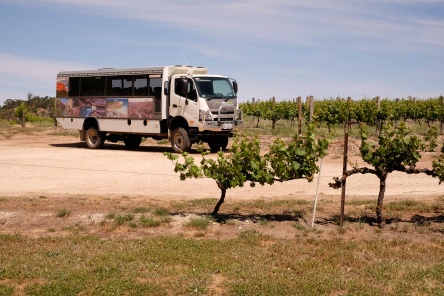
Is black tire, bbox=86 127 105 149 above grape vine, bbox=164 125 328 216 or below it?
below

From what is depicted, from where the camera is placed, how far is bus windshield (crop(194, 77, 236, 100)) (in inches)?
892

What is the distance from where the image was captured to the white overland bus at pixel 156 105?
74.5 ft

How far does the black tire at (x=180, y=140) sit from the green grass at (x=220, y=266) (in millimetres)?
13750

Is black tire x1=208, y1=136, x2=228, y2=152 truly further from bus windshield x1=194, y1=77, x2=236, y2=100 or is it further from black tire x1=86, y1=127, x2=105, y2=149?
black tire x1=86, y1=127, x2=105, y2=149

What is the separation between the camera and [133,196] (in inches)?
520

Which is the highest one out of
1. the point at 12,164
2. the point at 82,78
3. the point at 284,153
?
the point at 82,78

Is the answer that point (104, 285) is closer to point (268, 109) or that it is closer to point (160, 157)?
point (160, 157)

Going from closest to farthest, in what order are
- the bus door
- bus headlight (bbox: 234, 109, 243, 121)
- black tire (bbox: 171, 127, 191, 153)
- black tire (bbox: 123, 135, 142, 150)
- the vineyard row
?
1. the bus door
2. black tire (bbox: 171, 127, 191, 153)
3. bus headlight (bbox: 234, 109, 243, 121)
4. black tire (bbox: 123, 135, 142, 150)
5. the vineyard row

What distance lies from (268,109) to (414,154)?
104 feet

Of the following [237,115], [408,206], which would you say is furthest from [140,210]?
[237,115]

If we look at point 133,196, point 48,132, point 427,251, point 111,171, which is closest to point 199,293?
point 427,251

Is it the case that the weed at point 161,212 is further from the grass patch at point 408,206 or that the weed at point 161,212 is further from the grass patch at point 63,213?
the grass patch at point 408,206

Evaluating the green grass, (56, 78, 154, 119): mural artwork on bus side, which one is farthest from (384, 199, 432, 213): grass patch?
(56, 78, 154, 119): mural artwork on bus side

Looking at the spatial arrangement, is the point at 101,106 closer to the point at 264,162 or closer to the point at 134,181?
the point at 134,181
